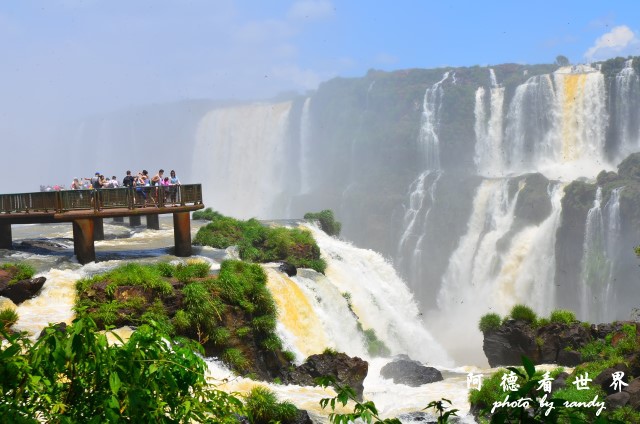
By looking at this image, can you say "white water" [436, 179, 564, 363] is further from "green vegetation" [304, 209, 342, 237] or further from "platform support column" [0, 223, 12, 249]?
"platform support column" [0, 223, 12, 249]

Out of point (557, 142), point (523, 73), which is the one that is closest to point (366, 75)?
point (523, 73)

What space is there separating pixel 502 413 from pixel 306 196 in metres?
62.1

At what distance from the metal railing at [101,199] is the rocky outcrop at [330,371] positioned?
749 centimetres

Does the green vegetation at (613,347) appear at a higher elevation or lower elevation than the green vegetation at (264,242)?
lower

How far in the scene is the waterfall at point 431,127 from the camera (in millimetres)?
61625

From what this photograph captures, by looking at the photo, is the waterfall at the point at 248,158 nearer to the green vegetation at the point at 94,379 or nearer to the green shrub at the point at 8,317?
the green shrub at the point at 8,317

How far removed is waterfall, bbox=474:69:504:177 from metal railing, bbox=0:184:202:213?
39060 mm

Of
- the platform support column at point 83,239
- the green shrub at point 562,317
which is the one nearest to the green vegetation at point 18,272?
the platform support column at point 83,239

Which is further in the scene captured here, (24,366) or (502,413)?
(24,366)

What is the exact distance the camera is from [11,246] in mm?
23203

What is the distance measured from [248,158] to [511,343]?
5232 cm

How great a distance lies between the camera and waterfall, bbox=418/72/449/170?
202 feet

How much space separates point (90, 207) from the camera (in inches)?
816

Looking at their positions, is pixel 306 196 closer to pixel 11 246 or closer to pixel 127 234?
pixel 127 234
